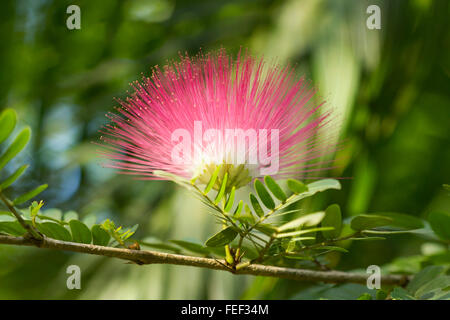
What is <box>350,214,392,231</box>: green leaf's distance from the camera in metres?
0.30

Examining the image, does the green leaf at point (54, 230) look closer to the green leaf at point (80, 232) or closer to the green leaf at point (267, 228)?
the green leaf at point (80, 232)

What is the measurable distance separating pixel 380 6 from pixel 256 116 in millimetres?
770

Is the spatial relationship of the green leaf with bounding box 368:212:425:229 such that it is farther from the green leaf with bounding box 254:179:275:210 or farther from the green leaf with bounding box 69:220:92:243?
the green leaf with bounding box 69:220:92:243

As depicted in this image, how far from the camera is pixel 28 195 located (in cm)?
29

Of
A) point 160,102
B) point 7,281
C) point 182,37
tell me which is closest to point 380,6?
point 182,37

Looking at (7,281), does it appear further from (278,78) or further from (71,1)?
(278,78)

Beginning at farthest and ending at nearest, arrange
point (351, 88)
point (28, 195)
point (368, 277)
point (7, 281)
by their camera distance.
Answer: point (7, 281) → point (351, 88) → point (368, 277) → point (28, 195)

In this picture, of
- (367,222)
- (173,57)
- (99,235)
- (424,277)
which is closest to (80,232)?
(99,235)

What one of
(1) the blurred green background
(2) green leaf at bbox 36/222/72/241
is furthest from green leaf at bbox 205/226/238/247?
(1) the blurred green background

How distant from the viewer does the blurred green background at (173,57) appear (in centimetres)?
87

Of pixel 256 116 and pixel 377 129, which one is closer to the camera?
pixel 256 116

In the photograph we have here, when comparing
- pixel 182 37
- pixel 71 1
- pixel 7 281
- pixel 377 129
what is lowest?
pixel 7 281

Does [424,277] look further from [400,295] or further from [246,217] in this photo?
[246,217]

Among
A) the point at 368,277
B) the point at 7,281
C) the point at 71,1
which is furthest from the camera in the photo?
the point at 71,1
